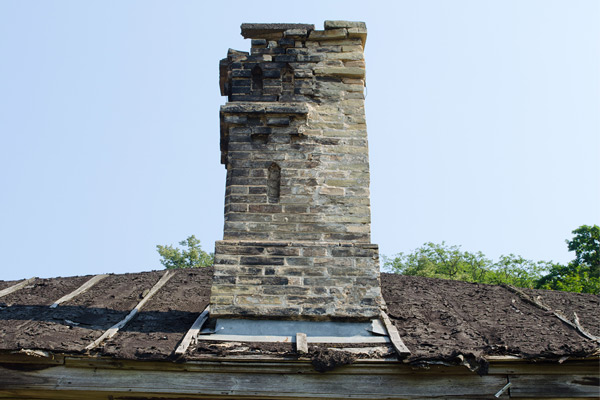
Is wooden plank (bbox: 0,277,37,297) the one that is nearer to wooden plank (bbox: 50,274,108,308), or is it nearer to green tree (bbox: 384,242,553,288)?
wooden plank (bbox: 50,274,108,308)

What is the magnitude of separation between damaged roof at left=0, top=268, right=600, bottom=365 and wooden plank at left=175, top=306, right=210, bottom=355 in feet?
0.17

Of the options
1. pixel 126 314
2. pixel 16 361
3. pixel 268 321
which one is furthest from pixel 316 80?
pixel 16 361

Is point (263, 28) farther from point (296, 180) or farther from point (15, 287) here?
point (15, 287)

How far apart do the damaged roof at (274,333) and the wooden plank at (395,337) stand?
0.06 metres

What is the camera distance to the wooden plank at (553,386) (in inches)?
210

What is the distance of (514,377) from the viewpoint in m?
5.37

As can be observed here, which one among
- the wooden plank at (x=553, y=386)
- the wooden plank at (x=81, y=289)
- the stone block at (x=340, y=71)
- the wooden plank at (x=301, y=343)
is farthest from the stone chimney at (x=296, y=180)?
the wooden plank at (x=81, y=289)

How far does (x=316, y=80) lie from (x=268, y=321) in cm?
272

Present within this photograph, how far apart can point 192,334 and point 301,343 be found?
972mm

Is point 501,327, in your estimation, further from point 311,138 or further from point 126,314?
point 126,314

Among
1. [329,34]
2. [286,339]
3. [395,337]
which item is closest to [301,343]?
[286,339]

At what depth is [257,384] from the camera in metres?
5.25

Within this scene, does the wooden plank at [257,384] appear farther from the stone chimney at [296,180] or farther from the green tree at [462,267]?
the green tree at [462,267]

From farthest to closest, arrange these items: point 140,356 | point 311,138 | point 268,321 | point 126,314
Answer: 1. point 311,138
2. point 126,314
3. point 268,321
4. point 140,356
